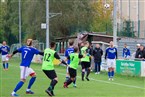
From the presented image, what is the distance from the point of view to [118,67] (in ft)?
98.4

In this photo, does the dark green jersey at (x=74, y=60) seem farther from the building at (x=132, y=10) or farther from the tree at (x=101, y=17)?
the tree at (x=101, y=17)

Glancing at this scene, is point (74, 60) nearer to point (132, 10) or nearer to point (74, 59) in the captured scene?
point (74, 59)

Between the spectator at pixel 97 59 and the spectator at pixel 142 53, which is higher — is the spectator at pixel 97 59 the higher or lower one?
the lower one

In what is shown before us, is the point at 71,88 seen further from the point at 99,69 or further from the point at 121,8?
the point at 121,8

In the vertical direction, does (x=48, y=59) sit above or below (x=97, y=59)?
above

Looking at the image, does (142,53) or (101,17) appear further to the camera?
(101,17)

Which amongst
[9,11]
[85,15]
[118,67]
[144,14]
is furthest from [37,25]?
[118,67]

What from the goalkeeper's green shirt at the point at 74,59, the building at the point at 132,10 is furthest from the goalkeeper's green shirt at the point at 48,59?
the building at the point at 132,10

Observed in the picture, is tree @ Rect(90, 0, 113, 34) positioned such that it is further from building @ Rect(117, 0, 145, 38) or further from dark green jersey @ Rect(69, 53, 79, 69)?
dark green jersey @ Rect(69, 53, 79, 69)

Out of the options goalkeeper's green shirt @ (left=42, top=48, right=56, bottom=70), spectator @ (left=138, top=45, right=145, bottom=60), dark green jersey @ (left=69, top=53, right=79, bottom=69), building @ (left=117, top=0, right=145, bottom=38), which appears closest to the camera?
goalkeeper's green shirt @ (left=42, top=48, right=56, bottom=70)

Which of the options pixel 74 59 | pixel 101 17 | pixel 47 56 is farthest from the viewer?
pixel 101 17

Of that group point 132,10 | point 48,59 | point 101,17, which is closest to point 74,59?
point 48,59

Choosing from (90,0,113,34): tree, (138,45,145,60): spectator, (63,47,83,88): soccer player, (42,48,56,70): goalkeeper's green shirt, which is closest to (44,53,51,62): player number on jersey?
(42,48,56,70): goalkeeper's green shirt

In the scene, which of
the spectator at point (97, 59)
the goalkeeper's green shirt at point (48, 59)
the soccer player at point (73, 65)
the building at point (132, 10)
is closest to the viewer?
the goalkeeper's green shirt at point (48, 59)
